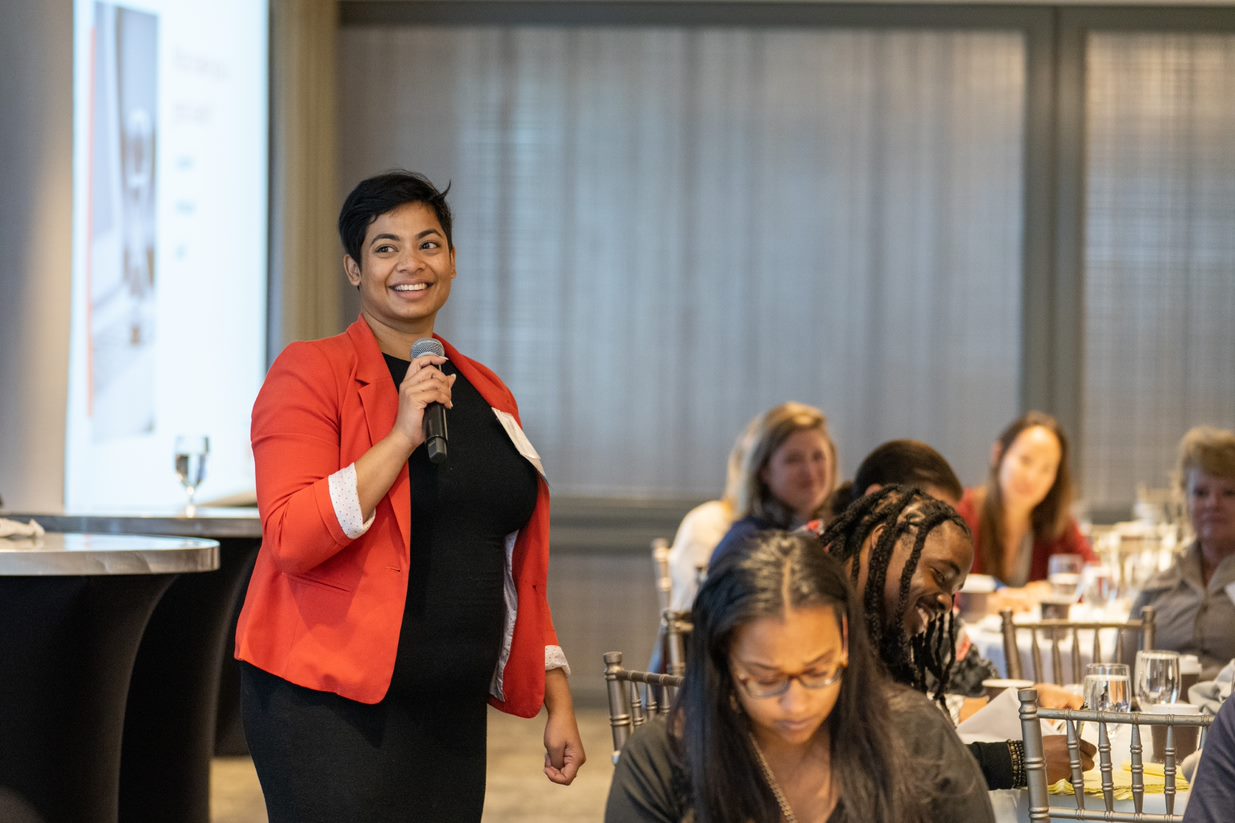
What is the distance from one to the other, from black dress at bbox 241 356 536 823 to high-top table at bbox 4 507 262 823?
80.3 inches

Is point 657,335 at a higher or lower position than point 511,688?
higher

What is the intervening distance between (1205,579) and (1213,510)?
18 cm

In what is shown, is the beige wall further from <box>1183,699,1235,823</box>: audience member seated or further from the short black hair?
<box>1183,699,1235,823</box>: audience member seated

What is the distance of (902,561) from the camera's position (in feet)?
7.04

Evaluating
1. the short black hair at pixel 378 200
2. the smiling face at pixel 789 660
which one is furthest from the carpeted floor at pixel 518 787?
the smiling face at pixel 789 660

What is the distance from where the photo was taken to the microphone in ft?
6.75

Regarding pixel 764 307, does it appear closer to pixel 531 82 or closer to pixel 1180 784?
pixel 531 82

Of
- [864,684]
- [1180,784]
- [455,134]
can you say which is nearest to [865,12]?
[455,134]

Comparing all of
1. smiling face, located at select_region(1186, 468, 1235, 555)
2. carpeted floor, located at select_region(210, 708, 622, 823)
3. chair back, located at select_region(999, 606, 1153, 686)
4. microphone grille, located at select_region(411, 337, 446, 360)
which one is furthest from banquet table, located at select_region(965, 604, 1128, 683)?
microphone grille, located at select_region(411, 337, 446, 360)

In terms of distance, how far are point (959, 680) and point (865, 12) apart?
15.6 feet

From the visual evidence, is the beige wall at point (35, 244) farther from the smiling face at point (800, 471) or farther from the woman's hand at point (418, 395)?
the woman's hand at point (418, 395)

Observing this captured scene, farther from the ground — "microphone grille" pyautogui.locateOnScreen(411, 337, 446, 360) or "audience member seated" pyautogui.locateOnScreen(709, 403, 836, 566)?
"microphone grille" pyautogui.locateOnScreen(411, 337, 446, 360)

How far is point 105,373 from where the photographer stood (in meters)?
5.33

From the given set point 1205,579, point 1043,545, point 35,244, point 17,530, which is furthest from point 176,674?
point 1043,545
